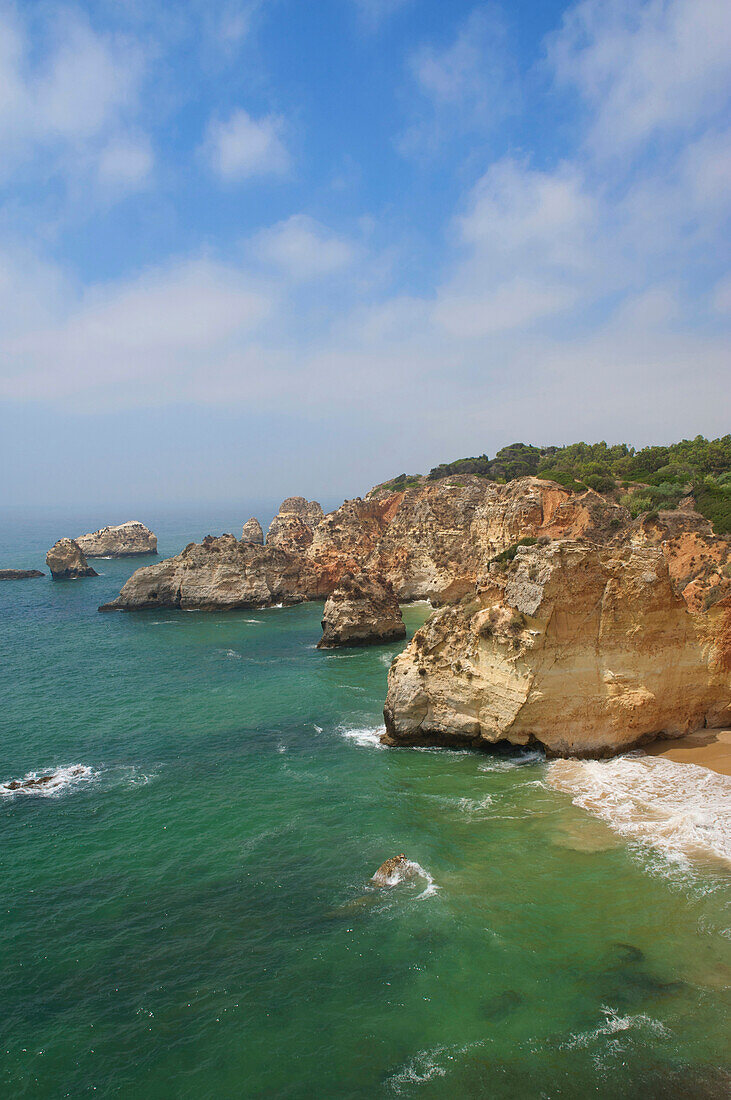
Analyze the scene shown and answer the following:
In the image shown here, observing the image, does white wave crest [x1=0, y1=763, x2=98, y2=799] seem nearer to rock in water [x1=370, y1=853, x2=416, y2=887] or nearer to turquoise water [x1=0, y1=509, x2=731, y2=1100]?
turquoise water [x1=0, y1=509, x2=731, y2=1100]

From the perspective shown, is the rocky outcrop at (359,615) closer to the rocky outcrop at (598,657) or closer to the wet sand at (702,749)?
the rocky outcrop at (598,657)

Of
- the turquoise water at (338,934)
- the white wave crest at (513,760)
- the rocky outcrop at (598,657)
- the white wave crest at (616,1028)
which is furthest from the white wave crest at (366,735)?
the white wave crest at (616,1028)

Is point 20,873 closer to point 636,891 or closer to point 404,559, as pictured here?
point 636,891

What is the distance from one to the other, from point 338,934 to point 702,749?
14512 mm

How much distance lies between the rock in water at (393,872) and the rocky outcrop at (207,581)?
43.7 metres

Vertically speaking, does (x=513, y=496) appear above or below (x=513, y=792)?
above

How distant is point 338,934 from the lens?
13.3 meters

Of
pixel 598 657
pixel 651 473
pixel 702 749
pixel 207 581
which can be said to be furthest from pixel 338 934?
pixel 651 473

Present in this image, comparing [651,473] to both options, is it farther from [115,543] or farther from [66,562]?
[115,543]

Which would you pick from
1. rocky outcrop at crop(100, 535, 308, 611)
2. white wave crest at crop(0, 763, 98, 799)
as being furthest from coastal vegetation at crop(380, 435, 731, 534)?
white wave crest at crop(0, 763, 98, 799)

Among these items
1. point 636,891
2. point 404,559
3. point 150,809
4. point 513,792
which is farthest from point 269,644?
point 636,891

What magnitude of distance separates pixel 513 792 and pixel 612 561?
8.75 m

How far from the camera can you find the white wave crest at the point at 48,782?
21.1 meters

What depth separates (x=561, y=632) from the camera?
21281mm
